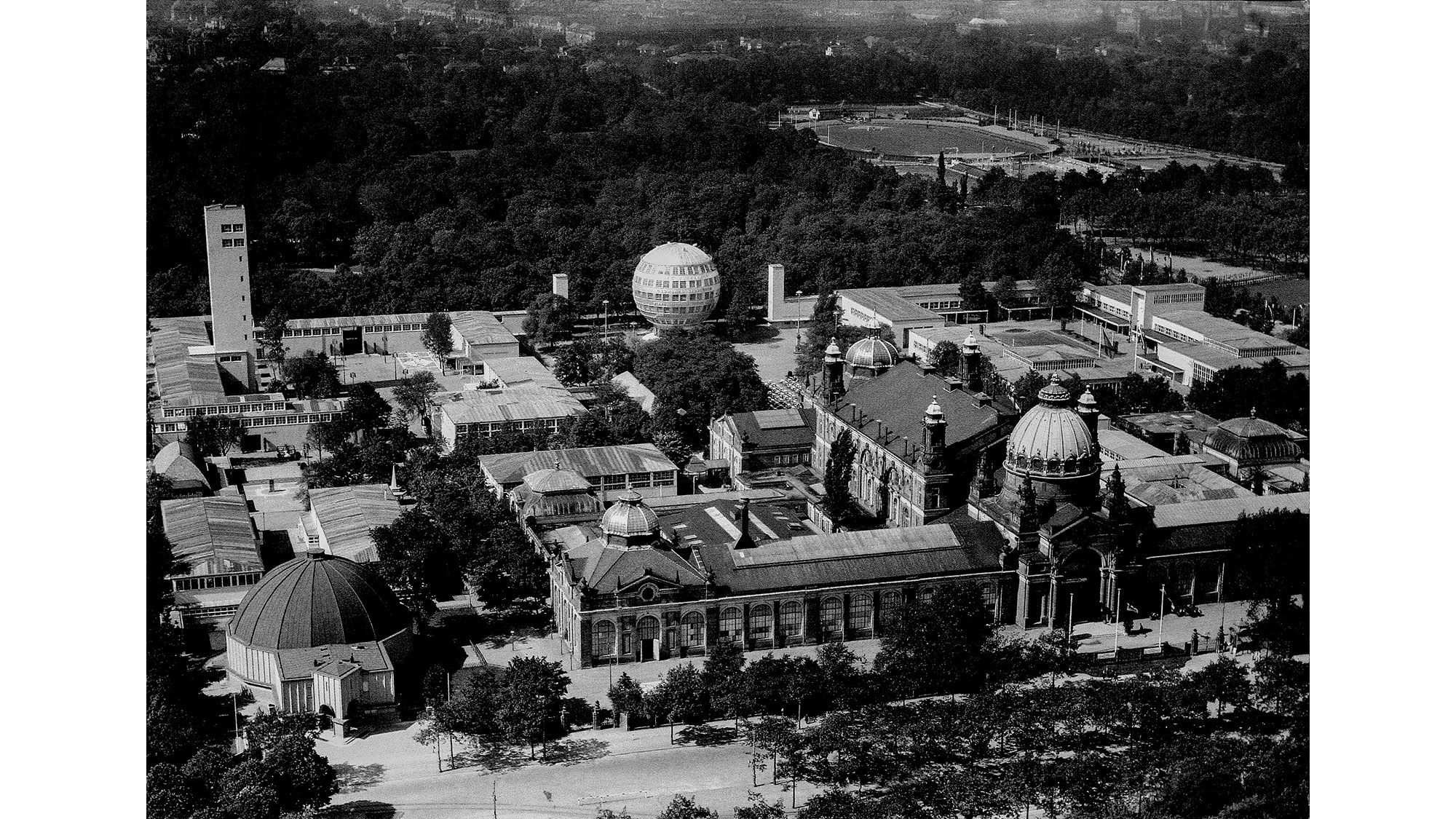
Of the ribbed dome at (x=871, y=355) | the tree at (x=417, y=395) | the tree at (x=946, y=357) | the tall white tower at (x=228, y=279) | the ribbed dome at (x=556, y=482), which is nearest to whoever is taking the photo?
the ribbed dome at (x=556, y=482)

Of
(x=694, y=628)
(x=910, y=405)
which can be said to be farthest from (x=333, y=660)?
(x=910, y=405)

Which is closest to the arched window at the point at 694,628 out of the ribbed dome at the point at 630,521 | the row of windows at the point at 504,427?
the ribbed dome at the point at 630,521

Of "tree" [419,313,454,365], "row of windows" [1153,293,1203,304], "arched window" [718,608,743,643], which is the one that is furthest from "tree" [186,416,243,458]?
"row of windows" [1153,293,1203,304]

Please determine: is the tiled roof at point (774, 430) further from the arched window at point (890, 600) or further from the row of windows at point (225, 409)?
the row of windows at point (225, 409)

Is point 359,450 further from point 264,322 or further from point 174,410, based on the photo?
point 264,322

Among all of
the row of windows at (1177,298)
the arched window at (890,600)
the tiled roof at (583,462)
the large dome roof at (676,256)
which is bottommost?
the arched window at (890,600)

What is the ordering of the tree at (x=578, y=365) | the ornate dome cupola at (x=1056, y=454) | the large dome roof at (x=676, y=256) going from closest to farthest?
the ornate dome cupola at (x=1056, y=454)
the tree at (x=578, y=365)
the large dome roof at (x=676, y=256)
